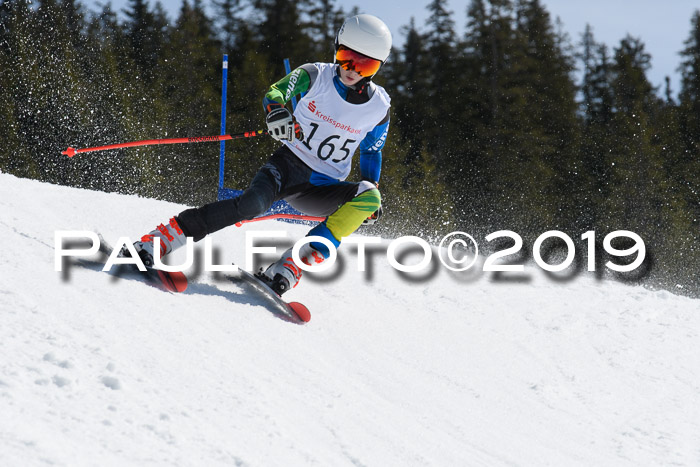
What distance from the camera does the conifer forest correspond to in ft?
94.1

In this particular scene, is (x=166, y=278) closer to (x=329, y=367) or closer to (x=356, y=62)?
(x=329, y=367)

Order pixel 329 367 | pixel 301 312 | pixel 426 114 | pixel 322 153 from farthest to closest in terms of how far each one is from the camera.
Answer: pixel 426 114 → pixel 322 153 → pixel 301 312 → pixel 329 367

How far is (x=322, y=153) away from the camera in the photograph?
4.41 metres

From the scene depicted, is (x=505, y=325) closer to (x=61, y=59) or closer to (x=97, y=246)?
(x=97, y=246)

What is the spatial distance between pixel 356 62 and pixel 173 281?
1.78 metres

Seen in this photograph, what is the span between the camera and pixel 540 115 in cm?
3400

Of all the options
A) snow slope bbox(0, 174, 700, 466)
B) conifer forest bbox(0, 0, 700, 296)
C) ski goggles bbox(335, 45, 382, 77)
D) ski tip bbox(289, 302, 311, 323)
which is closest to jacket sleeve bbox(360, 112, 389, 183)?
ski goggles bbox(335, 45, 382, 77)

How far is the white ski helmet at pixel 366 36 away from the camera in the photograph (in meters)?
4.10

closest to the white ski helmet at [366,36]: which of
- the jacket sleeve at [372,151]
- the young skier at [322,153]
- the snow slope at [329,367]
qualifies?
the young skier at [322,153]

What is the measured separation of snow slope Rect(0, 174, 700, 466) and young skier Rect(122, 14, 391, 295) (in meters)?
0.39

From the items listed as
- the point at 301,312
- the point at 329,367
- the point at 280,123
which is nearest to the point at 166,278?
the point at 301,312

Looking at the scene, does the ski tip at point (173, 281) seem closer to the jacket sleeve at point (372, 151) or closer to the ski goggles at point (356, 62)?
the jacket sleeve at point (372, 151)

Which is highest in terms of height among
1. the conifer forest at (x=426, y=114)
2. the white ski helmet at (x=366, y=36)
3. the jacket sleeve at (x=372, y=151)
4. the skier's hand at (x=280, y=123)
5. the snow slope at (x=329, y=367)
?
the conifer forest at (x=426, y=114)

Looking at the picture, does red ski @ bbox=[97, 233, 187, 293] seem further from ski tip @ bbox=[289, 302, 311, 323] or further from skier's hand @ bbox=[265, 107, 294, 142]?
skier's hand @ bbox=[265, 107, 294, 142]
